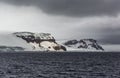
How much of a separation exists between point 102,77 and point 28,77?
17838mm

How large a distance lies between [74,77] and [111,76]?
9.23 metres

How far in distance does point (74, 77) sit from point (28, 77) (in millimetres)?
11298

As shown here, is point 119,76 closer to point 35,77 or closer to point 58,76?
point 58,76

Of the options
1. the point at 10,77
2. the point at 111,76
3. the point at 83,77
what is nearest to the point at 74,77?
the point at 83,77

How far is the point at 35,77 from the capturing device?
8269cm

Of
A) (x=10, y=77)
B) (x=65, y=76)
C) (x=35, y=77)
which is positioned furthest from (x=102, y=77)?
(x=10, y=77)

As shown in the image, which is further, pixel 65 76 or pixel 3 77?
pixel 65 76

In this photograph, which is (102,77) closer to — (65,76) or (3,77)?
(65,76)

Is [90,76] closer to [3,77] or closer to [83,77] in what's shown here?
[83,77]

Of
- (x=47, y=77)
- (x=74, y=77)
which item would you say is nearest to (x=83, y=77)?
(x=74, y=77)

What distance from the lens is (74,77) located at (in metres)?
85.0

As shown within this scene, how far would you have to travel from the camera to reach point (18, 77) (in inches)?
3255

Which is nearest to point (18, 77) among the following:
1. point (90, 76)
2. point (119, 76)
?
point (90, 76)

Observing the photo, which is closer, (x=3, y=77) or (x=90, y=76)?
(x=3, y=77)
